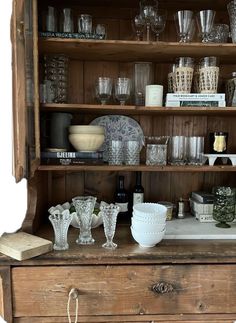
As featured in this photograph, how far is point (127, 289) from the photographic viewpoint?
1.00 meters

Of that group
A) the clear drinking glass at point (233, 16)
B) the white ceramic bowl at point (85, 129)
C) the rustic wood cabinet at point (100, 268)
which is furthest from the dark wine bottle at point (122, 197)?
the clear drinking glass at point (233, 16)

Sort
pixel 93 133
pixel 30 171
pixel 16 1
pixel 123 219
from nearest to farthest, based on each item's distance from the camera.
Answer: pixel 16 1 < pixel 30 171 < pixel 93 133 < pixel 123 219

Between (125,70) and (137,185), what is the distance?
558 millimetres

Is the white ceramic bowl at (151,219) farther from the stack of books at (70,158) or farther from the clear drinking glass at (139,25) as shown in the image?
the clear drinking glass at (139,25)

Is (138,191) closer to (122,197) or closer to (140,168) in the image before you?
(122,197)

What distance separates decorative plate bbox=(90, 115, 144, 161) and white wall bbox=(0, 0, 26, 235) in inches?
15.8

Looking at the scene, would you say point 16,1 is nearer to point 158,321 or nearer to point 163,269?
point 163,269

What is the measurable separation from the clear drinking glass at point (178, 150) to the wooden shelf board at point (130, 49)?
371 mm

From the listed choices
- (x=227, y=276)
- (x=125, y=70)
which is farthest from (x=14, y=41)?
(x=227, y=276)

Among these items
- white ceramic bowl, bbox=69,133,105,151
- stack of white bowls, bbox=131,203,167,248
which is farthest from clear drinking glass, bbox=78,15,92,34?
stack of white bowls, bbox=131,203,167,248

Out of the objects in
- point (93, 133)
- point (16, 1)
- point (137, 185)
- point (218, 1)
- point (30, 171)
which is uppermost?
point (218, 1)

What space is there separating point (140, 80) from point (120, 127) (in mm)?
240

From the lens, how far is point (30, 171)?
102 cm

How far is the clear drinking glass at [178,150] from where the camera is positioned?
1.28 meters
